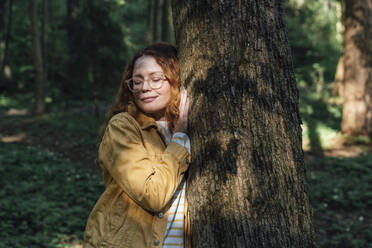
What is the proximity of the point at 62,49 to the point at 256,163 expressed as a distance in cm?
1854

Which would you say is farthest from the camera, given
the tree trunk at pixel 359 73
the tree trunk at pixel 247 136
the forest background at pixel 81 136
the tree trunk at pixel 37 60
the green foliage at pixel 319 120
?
the tree trunk at pixel 37 60

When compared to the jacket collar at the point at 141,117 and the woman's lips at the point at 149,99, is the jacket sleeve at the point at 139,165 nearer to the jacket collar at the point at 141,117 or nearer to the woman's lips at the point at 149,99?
the jacket collar at the point at 141,117

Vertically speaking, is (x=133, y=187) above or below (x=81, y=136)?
above

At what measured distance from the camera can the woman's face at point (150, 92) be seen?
2.08 m

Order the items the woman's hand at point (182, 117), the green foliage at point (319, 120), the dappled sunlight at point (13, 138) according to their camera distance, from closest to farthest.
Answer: the woman's hand at point (182, 117) < the green foliage at point (319, 120) < the dappled sunlight at point (13, 138)

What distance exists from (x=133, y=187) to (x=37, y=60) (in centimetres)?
1108

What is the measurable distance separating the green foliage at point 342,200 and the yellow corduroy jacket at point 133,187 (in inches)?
120

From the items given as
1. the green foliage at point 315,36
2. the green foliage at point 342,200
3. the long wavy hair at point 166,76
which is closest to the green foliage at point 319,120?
the green foliage at point 342,200

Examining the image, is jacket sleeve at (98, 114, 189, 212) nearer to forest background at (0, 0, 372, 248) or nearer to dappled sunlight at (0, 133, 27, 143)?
forest background at (0, 0, 372, 248)

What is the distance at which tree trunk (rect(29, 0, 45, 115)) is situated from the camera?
11242 mm

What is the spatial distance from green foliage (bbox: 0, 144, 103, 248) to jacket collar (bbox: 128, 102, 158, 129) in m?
2.77

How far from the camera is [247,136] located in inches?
69.4

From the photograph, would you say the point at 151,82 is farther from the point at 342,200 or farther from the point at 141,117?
the point at 342,200

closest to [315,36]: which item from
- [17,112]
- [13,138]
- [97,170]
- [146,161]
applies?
[17,112]
